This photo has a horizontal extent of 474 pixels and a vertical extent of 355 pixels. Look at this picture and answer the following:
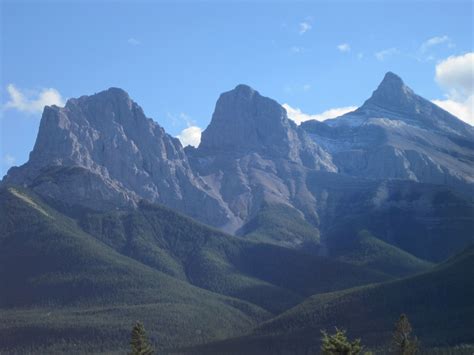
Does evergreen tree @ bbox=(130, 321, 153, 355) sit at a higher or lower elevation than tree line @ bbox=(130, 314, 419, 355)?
higher

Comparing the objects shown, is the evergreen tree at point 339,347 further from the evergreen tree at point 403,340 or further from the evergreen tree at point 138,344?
the evergreen tree at point 138,344

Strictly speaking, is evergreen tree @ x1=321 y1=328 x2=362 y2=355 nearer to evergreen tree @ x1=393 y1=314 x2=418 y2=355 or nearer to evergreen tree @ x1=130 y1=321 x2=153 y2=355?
evergreen tree @ x1=393 y1=314 x2=418 y2=355

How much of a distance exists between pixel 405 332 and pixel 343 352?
8500 millimetres

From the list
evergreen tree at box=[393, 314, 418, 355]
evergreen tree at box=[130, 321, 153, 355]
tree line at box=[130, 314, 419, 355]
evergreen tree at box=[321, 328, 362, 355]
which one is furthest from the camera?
evergreen tree at box=[130, 321, 153, 355]

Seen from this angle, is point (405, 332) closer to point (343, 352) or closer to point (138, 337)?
point (343, 352)

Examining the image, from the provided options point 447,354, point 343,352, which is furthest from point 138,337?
point 447,354

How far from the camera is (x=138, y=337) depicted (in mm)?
81812

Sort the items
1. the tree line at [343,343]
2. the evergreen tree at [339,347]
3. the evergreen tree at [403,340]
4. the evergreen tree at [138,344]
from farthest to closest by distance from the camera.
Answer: the evergreen tree at [138,344]
the evergreen tree at [403,340]
the tree line at [343,343]
the evergreen tree at [339,347]

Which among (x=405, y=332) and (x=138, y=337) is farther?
(x=138, y=337)

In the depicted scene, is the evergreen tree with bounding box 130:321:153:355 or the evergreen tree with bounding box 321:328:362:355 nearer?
the evergreen tree with bounding box 321:328:362:355

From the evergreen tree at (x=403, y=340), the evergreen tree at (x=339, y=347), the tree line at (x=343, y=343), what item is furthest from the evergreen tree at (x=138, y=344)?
the evergreen tree at (x=403, y=340)

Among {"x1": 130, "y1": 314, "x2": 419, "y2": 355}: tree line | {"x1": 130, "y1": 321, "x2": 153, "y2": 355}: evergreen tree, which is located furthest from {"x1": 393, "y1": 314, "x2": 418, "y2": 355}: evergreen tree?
{"x1": 130, "y1": 321, "x2": 153, "y2": 355}: evergreen tree

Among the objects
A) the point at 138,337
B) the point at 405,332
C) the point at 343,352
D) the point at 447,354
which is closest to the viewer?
the point at 343,352

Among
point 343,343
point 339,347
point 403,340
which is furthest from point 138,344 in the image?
point 403,340
